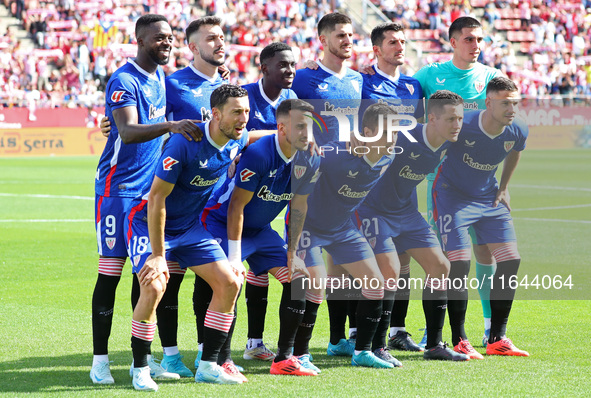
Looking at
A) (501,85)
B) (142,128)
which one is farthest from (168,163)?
(501,85)

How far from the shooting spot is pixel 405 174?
6645 millimetres

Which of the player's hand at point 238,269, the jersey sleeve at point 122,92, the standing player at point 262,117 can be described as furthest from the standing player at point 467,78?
the jersey sleeve at point 122,92

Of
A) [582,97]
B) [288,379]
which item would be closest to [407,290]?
[288,379]

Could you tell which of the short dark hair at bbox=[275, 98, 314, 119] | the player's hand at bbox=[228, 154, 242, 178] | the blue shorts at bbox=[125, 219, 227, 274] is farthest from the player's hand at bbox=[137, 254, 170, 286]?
the short dark hair at bbox=[275, 98, 314, 119]

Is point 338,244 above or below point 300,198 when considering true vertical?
below

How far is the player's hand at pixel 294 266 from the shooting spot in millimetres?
6027

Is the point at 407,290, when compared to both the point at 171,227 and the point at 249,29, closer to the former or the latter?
the point at 171,227

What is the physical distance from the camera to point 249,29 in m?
35.7

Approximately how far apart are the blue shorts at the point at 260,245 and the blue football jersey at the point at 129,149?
2.17 feet

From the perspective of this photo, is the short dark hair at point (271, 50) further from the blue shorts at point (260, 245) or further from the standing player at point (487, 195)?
the standing player at point (487, 195)

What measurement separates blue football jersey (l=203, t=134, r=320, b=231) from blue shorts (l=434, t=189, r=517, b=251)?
1.45 m

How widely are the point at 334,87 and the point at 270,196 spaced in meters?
1.44

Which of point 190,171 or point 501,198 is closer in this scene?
point 190,171

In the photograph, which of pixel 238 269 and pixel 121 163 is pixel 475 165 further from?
pixel 121 163
